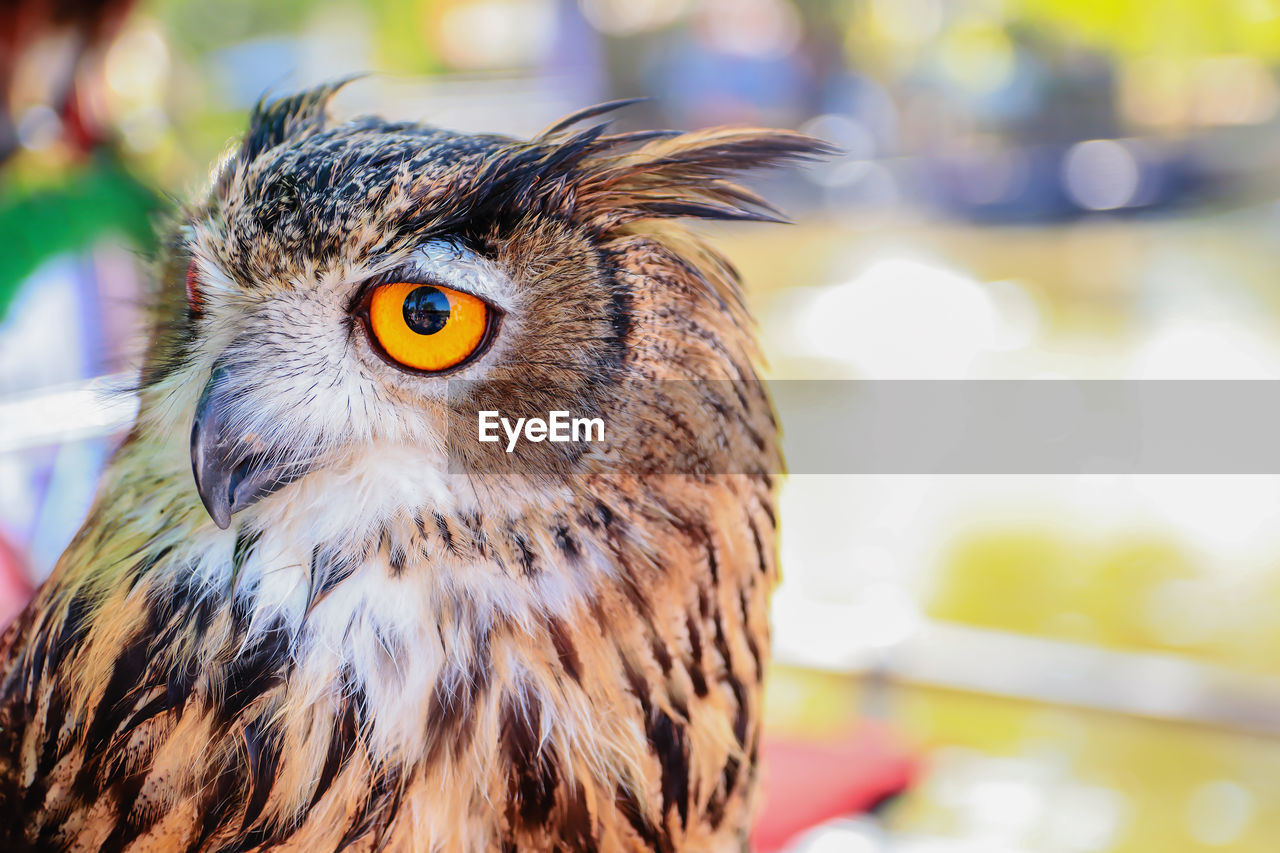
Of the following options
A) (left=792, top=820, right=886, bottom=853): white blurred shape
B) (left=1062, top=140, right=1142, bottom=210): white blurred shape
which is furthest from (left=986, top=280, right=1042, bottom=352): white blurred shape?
(left=792, top=820, right=886, bottom=853): white blurred shape

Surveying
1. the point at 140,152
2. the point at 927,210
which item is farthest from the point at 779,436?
the point at 140,152

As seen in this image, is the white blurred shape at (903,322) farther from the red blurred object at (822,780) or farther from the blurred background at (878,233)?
the red blurred object at (822,780)

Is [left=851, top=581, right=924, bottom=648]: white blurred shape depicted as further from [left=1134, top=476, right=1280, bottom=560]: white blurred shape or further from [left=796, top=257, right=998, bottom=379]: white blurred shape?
[left=1134, top=476, right=1280, bottom=560]: white blurred shape

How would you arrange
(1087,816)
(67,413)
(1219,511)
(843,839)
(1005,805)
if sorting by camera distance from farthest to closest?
(1219,511)
(1087,816)
(1005,805)
(843,839)
(67,413)

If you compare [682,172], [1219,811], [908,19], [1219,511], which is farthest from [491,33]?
[1219,511]

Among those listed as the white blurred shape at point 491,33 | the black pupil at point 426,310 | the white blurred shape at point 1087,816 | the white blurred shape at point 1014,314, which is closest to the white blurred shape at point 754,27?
the white blurred shape at point 491,33

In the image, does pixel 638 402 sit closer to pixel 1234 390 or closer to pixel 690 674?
pixel 690 674

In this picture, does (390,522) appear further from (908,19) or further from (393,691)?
(908,19)
